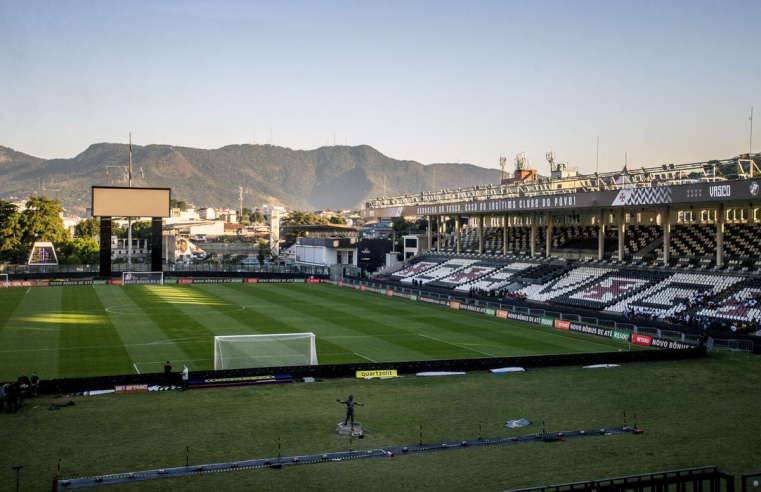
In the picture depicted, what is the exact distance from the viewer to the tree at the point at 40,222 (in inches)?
4048

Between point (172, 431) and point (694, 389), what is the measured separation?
1875 cm

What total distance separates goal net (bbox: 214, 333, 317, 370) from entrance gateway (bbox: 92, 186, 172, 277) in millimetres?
36572

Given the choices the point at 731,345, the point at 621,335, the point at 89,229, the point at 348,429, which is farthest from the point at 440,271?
the point at 89,229

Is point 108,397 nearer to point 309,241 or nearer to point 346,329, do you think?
point 346,329

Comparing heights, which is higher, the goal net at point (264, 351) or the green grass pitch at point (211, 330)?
the goal net at point (264, 351)

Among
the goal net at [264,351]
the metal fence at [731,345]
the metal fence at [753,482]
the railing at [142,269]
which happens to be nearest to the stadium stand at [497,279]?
the railing at [142,269]

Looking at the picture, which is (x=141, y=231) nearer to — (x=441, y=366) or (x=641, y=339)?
(x=641, y=339)

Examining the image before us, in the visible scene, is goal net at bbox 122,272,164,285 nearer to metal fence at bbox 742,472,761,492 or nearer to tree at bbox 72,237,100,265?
tree at bbox 72,237,100,265

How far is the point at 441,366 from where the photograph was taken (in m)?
28.7

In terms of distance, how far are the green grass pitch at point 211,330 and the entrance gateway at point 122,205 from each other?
787cm

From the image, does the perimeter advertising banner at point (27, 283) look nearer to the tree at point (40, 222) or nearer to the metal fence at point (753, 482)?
the tree at point (40, 222)

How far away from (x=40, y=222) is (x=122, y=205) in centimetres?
4631

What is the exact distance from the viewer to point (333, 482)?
15820mm

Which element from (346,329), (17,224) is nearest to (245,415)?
(346,329)
